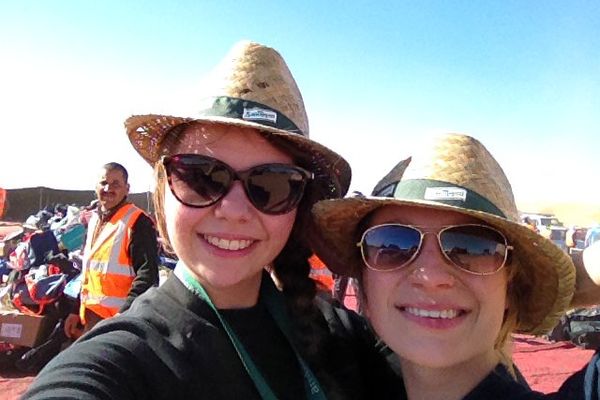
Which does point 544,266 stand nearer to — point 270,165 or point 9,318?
point 270,165

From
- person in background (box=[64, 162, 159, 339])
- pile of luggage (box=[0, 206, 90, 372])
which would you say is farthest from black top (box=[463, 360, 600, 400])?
pile of luggage (box=[0, 206, 90, 372])

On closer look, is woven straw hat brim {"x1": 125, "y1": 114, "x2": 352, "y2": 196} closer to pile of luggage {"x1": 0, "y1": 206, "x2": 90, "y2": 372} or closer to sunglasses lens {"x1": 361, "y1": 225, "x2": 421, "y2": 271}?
sunglasses lens {"x1": 361, "y1": 225, "x2": 421, "y2": 271}

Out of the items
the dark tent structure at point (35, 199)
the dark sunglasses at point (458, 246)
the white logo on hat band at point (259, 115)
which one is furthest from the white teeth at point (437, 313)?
the dark tent structure at point (35, 199)

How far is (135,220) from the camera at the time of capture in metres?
5.89

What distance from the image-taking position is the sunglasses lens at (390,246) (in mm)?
1797

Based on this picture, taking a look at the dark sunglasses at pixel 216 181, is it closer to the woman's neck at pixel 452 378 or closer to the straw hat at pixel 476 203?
the straw hat at pixel 476 203

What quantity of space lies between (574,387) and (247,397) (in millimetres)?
788

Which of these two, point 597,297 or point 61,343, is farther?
point 61,343

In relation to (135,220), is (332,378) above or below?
above

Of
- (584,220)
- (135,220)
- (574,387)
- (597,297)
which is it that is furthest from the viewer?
(584,220)

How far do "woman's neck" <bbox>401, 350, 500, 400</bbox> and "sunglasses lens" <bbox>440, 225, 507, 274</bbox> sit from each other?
0.30 meters

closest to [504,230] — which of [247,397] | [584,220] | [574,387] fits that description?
[574,387]

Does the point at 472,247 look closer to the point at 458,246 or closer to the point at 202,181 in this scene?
the point at 458,246

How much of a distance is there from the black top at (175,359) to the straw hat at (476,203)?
0.51 m
